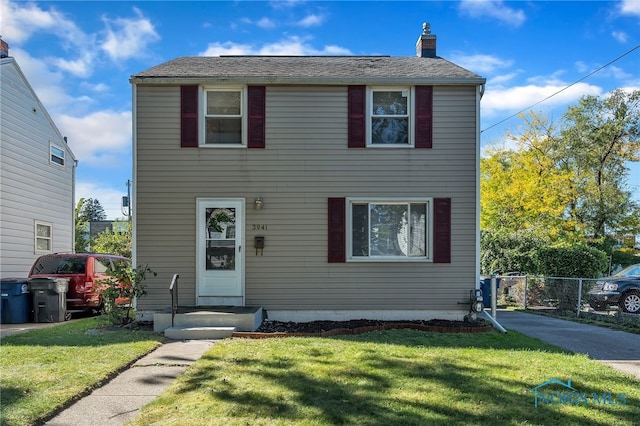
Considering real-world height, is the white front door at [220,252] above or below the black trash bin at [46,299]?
above

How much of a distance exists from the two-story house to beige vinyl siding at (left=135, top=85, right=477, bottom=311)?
2cm

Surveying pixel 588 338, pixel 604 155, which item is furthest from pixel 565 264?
pixel 604 155

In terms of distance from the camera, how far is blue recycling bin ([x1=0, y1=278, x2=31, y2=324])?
10.2 meters

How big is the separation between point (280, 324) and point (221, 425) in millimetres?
5150

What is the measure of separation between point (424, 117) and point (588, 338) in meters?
5.16

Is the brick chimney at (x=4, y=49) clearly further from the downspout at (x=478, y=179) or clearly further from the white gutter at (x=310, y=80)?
the downspout at (x=478, y=179)

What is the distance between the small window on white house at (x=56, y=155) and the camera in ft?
49.2

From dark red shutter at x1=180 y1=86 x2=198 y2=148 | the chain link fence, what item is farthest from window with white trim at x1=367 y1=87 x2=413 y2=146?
the chain link fence

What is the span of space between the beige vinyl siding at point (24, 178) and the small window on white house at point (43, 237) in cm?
15

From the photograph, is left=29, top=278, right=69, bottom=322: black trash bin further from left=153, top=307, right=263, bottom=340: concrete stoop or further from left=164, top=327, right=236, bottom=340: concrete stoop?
left=164, top=327, right=236, bottom=340: concrete stoop

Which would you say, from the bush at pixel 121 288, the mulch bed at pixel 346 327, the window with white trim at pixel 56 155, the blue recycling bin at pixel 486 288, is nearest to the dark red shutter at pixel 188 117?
the bush at pixel 121 288

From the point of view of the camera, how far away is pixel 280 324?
29.3 feet

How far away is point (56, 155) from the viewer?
603 inches

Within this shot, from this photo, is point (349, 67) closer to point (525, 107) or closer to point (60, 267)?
point (60, 267)
